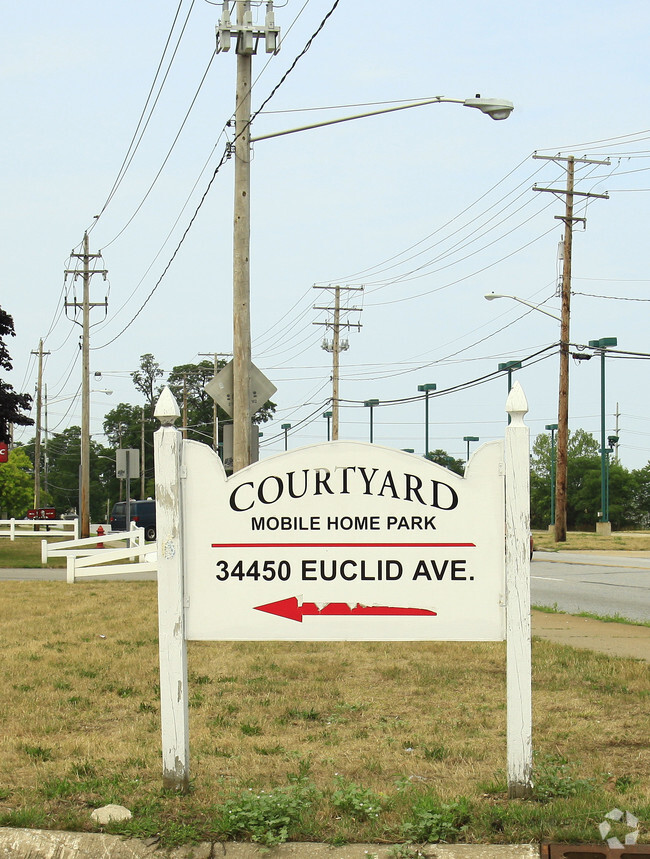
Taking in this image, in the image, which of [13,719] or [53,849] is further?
[13,719]

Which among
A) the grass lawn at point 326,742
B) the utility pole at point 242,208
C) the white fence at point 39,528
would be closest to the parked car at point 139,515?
the white fence at point 39,528

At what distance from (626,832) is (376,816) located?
1.13 metres

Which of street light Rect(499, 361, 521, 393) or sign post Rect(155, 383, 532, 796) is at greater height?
street light Rect(499, 361, 521, 393)

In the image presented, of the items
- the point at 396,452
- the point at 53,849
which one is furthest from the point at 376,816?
the point at 396,452

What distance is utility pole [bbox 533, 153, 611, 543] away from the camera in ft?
118

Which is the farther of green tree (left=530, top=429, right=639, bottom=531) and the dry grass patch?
green tree (left=530, top=429, right=639, bottom=531)

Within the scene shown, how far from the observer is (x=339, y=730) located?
6.64 m

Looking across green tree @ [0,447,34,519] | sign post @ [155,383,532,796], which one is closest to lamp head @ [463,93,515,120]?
sign post @ [155,383,532,796]

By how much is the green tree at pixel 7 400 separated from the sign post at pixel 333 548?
2234cm

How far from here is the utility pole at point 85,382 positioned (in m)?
35.9

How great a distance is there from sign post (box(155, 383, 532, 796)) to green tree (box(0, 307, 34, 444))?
2234cm

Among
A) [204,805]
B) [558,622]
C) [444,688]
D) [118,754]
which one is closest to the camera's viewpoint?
[204,805]

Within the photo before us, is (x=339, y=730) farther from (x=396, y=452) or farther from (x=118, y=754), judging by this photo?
(x=396, y=452)

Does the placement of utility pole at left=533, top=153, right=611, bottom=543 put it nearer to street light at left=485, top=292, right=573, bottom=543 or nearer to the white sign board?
street light at left=485, top=292, right=573, bottom=543
